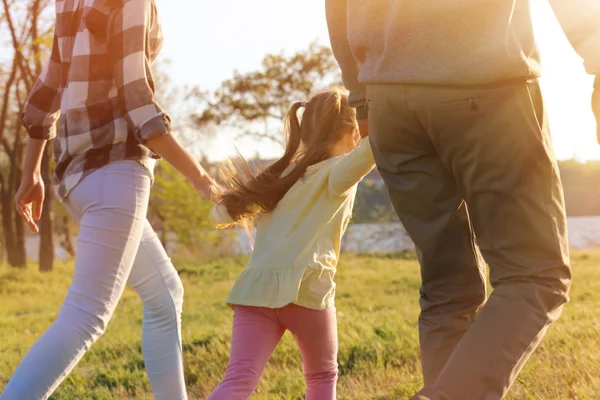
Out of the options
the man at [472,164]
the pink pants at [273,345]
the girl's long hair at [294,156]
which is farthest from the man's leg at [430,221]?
the girl's long hair at [294,156]

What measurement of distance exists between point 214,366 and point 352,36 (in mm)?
2998

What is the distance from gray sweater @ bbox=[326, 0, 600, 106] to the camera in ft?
6.51

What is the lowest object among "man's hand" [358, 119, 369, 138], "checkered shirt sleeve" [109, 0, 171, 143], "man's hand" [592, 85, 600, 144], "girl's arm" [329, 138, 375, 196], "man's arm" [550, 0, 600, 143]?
"girl's arm" [329, 138, 375, 196]

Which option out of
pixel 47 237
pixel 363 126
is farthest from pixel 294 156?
pixel 47 237

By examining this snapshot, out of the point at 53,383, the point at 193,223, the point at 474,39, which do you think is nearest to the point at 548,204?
the point at 474,39

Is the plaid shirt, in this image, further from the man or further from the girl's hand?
the man

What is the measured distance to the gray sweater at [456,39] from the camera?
1.99m

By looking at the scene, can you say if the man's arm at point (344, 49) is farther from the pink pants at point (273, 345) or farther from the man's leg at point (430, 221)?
the pink pants at point (273, 345)

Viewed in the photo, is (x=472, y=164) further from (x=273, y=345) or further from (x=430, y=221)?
(x=273, y=345)

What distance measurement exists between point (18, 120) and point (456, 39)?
16877 mm

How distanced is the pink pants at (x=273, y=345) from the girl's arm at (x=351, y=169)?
46 cm

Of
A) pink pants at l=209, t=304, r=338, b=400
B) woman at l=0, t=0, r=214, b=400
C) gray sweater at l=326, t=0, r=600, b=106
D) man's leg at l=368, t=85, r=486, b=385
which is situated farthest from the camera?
pink pants at l=209, t=304, r=338, b=400

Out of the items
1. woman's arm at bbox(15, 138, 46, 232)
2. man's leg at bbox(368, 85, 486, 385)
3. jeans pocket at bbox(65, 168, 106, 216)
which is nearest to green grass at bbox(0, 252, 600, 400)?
man's leg at bbox(368, 85, 486, 385)

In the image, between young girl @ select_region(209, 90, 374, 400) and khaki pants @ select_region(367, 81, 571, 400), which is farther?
young girl @ select_region(209, 90, 374, 400)
